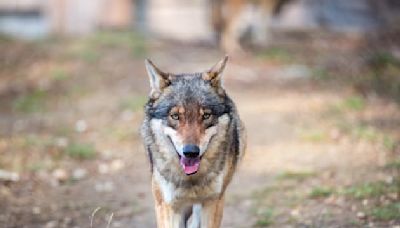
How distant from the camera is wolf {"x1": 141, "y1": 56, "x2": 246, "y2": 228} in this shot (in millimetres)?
5074

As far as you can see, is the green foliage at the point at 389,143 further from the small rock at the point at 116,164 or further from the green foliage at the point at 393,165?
the small rock at the point at 116,164

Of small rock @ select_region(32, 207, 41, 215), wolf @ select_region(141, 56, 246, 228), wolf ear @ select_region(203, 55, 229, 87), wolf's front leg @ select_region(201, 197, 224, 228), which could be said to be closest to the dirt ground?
small rock @ select_region(32, 207, 41, 215)

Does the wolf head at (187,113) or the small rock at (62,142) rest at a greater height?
the wolf head at (187,113)

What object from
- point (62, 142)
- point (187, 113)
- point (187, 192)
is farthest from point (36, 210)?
point (187, 113)

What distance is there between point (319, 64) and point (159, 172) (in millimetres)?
9207

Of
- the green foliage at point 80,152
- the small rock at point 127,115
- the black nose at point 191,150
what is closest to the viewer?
the black nose at point 191,150

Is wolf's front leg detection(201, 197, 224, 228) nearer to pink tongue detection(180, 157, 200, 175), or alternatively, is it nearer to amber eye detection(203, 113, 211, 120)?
pink tongue detection(180, 157, 200, 175)

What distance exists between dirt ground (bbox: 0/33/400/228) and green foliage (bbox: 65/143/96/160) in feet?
0.04

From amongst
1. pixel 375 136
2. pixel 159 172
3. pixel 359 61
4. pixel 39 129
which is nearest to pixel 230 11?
pixel 359 61

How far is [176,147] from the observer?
16.4 feet

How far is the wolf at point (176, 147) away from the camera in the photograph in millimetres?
5074

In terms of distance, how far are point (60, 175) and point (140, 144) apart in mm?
1599

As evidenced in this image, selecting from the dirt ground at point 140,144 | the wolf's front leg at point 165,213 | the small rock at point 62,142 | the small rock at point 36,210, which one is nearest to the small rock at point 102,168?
the dirt ground at point 140,144

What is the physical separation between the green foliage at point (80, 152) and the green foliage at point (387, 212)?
3.62 m
